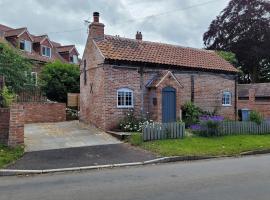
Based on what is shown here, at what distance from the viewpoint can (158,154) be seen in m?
15.5

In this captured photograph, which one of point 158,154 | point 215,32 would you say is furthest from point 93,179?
point 215,32

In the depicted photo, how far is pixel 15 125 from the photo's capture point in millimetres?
15227

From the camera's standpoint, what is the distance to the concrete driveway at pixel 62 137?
55.2 ft

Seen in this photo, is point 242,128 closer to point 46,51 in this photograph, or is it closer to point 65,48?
point 46,51

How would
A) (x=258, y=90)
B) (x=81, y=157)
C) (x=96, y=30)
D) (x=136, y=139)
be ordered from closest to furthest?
(x=81, y=157) → (x=136, y=139) → (x=96, y=30) → (x=258, y=90)

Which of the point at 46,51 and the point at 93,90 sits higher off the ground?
the point at 46,51

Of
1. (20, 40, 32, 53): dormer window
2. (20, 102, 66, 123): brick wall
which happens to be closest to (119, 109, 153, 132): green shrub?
(20, 102, 66, 123): brick wall

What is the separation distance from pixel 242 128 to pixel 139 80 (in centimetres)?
638

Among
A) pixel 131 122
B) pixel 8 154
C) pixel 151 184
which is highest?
pixel 131 122

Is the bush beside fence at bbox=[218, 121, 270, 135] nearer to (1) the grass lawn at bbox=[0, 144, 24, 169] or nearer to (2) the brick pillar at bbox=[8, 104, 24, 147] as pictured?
(2) the brick pillar at bbox=[8, 104, 24, 147]

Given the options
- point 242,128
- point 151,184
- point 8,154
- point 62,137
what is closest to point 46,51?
point 62,137

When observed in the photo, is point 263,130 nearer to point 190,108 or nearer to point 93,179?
point 190,108

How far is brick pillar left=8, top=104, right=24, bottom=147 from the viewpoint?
597 inches

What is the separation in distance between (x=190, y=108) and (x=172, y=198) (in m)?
16.5
